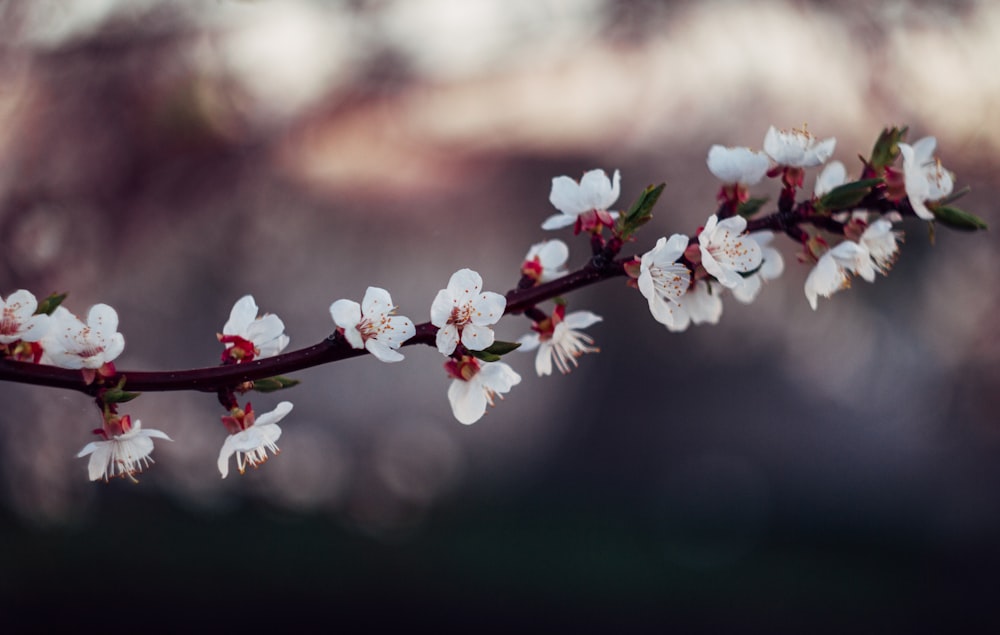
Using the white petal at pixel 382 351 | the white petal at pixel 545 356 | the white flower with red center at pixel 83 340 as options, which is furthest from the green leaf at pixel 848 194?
the white flower with red center at pixel 83 340

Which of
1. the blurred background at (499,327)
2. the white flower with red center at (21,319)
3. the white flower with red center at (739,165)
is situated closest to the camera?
the white flower with red center at (21,319)

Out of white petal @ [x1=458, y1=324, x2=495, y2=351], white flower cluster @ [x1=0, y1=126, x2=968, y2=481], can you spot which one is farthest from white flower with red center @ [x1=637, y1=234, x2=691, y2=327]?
white petal @ [x1=458, y1=324, x2=495, y2=351]

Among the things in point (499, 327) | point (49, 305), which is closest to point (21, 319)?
point (49, 305)

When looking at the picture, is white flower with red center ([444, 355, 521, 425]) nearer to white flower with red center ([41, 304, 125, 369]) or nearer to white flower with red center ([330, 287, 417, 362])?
white flower with red center ([330, 287, 417, 362])

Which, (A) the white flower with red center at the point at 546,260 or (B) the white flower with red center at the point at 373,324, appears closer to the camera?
(B) the white flower with red center at the point at 373,324

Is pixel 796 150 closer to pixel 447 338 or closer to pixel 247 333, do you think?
pixel 447 338

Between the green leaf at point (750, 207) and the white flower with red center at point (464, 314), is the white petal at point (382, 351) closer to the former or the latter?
the white flower with red center at point (464, 314)

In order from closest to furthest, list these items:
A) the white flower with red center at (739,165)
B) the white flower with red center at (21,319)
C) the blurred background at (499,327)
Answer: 1. the white flower with red center at (21,319)
2. the white flower with red center at (739,165)
3. the blurred background at (499,327)
